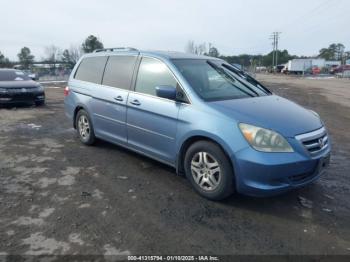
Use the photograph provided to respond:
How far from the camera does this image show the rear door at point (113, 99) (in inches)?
219

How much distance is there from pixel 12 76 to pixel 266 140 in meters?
11.6

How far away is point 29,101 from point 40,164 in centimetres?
762

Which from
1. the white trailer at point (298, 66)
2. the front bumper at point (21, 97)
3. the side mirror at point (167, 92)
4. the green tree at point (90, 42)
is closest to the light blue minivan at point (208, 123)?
the side mirror at point (167, 92)

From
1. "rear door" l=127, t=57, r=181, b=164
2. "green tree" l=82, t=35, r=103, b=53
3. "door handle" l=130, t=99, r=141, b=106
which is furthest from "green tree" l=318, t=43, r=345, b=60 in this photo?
"door handle" l=130, t=99, r=141, b=106

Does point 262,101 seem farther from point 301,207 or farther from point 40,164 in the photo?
point 40,164

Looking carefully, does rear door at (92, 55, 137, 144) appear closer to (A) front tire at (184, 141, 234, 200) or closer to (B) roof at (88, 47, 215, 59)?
(B) roof at (88, 47, 215, 59)

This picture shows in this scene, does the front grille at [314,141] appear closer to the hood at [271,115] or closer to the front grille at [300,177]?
the hood at [271,115]

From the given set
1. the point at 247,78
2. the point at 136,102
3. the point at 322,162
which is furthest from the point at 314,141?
the point at 136,102

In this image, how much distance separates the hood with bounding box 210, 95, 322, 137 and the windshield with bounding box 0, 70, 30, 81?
1063cm

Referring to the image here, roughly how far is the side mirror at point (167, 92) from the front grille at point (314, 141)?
163 cm

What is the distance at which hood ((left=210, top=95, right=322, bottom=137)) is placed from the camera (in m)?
3.99

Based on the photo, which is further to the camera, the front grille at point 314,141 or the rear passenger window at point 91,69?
the rear passenger window at point 91,69

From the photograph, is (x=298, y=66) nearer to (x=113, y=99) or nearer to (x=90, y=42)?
(x=90, y=42)

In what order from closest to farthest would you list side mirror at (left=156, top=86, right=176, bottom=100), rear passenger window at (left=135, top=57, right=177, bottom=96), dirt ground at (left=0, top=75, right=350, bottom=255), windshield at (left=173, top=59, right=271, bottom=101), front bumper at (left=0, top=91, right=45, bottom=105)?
dirt ground at (left=0, top=75, right=350, bottom=255) < side mirror at (left=156, top=86, right=176, bottom=100) < windshield at (left=173, top=59, right=271, bottom=101) < rear passenger window at (left=135, top=57, right=177, bottom=96) < front bumper at (left=0, top=91, right=45, bottom=105)
